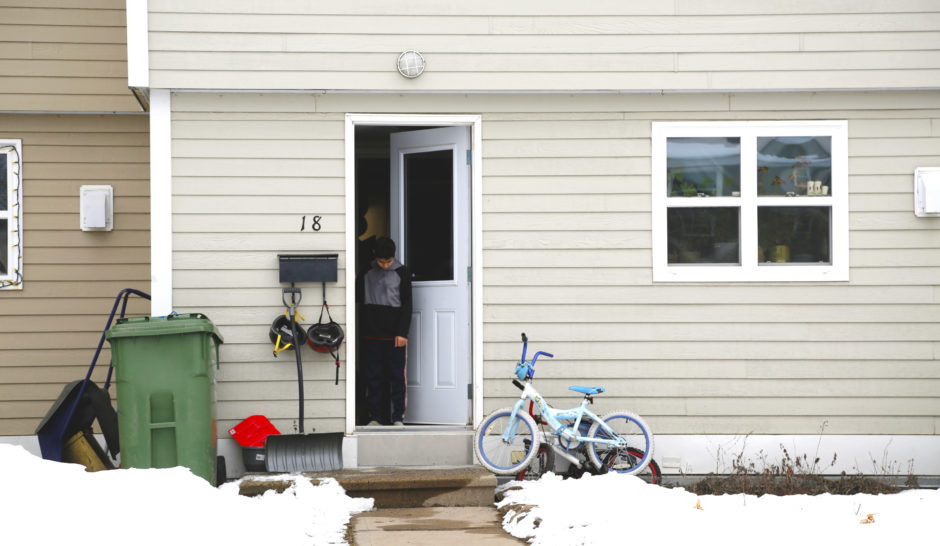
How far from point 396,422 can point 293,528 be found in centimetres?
231

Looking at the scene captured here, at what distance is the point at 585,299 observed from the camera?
7168mm

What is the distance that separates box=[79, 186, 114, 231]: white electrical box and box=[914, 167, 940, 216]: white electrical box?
20.4 ft

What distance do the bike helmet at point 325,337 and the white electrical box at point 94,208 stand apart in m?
2.25

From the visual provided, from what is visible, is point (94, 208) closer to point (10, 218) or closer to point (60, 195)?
point (60, 195)

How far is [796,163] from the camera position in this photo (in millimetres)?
7281

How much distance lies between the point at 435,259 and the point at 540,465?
6.07 ft

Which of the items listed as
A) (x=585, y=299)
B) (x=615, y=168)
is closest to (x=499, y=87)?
(x=615, y=168)

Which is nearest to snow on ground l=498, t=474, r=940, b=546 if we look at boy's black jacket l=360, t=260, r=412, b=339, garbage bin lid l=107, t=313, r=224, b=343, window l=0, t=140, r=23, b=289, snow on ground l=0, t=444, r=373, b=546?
snow on ground l=0, t=444, r=373, b=546

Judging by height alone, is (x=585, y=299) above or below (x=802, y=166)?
below

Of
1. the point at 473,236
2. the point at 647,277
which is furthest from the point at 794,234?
the point at 473,236

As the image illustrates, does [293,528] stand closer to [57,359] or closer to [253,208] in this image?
[253,208]

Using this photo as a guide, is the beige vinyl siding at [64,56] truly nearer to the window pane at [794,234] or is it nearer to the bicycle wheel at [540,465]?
the bicycle wheel at [540,465]

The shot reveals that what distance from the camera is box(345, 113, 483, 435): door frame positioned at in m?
7.07

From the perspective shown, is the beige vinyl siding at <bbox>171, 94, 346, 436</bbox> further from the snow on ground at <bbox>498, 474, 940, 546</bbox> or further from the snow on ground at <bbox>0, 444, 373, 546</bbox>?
the snow on ground at <bbox>498, 474, 940, 546</bbox>
